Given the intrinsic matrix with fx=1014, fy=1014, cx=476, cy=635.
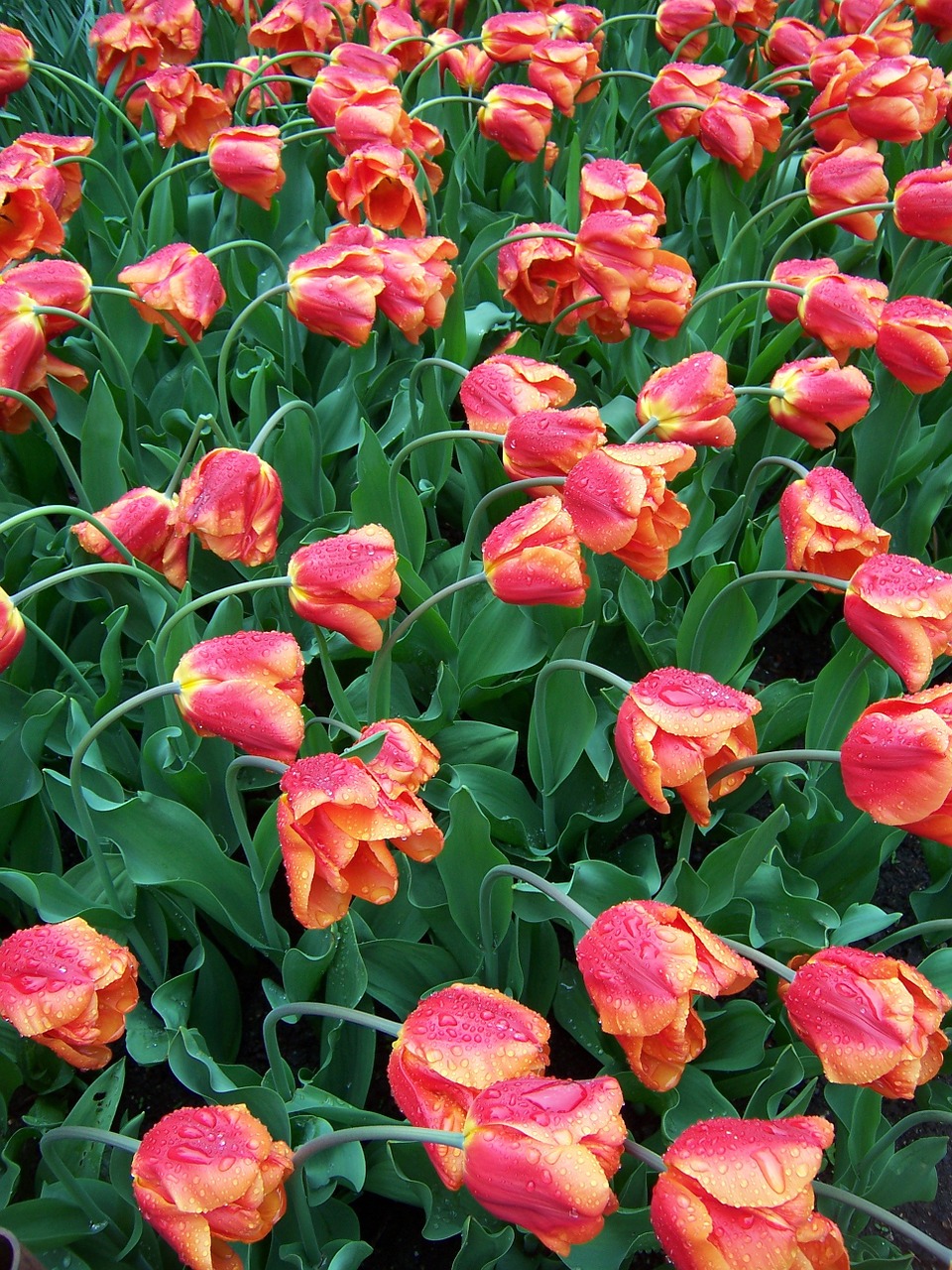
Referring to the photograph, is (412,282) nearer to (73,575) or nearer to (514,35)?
(73,575)

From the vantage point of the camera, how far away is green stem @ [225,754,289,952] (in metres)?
1.05

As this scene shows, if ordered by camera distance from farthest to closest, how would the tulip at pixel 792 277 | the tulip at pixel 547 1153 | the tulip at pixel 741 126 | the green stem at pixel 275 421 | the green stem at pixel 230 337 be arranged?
the tulip at pixel 741 126 < the tulip at pixel 792 277 < the green stem at pixel 230 337 < the green stem at pixel 275 421 < the tulip at pixel 547 1153

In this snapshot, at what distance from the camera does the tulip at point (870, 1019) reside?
2.78ft

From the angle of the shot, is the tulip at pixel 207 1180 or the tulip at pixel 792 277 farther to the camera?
the tulip at pixel 792 277

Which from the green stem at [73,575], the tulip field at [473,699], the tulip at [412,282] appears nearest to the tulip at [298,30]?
the tulip field at [473,699]

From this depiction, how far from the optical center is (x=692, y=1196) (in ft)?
2.42

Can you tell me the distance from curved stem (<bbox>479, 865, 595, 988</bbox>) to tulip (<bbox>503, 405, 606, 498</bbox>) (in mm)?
Answer: 491

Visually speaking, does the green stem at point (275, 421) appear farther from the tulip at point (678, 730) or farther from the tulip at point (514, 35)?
the tulip at point (514, 35)

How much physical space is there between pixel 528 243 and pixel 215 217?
983mm

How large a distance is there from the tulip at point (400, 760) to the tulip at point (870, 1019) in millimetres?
401

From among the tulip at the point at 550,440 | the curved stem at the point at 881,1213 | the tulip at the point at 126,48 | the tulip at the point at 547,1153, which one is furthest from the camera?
the tulip at the point at 126,48

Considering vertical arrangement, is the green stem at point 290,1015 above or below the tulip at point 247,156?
below

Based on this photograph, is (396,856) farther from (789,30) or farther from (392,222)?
(789,30)

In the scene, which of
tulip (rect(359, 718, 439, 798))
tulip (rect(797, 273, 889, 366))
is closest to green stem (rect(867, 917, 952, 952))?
tulip (rect(359, 718, 439, 798))
